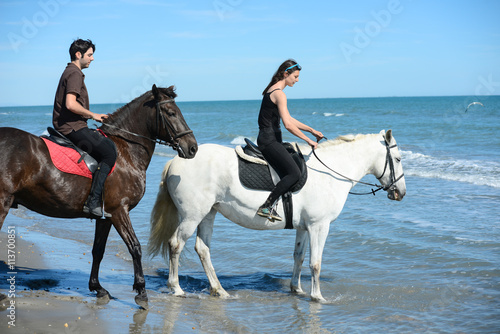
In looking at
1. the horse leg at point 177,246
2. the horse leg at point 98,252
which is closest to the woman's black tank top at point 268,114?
the horse leg at point 177,246

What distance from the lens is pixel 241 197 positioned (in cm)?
609

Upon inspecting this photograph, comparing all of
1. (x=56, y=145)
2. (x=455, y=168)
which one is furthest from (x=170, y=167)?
(x=455, y=168)

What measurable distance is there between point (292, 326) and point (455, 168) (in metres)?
13.8

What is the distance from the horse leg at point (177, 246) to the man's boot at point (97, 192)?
53.0 inches

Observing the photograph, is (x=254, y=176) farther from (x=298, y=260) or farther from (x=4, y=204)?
(x=4, y=204)

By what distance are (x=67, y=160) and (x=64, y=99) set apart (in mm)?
644

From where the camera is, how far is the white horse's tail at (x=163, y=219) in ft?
21.2

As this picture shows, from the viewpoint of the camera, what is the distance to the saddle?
6078mm

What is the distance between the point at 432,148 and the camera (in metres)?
24.8

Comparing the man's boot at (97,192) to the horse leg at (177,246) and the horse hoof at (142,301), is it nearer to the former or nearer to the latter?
the horse hoof at (142,301)

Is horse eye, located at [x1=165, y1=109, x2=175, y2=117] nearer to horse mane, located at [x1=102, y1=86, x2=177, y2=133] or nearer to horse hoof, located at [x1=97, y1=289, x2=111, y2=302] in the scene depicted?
horse mane, located at [x1=102, y1=86, x2=177, y2=133]

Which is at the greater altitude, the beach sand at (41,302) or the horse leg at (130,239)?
the horse leg at (130,239)

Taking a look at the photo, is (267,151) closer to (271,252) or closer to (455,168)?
(271,252)

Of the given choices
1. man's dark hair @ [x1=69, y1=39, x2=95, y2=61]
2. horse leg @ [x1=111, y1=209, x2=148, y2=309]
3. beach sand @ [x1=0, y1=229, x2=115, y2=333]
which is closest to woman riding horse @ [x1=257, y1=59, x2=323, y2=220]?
horse leg @ [x1=111, y1=209, x2=148, y2=309]
